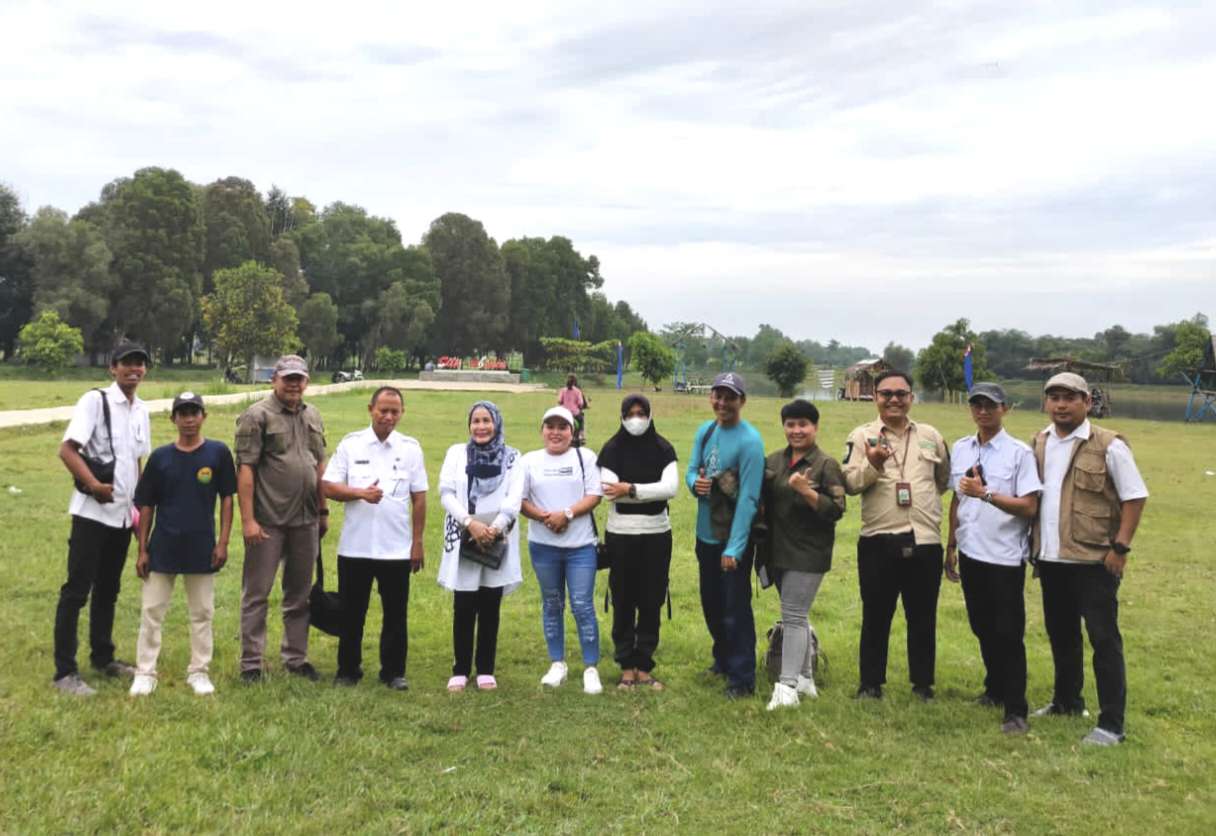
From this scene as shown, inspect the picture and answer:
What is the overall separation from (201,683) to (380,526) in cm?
135

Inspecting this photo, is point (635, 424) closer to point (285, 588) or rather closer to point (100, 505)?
point (285, 588)

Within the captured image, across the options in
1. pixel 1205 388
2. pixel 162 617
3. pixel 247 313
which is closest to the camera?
pixel 162 617

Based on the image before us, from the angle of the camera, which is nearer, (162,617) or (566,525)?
(162,617)

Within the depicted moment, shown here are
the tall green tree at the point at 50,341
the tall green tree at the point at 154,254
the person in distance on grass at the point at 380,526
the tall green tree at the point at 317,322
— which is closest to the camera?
the person in distance on grass at the point at 380,526

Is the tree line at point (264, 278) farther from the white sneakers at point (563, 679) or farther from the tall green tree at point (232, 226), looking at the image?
the white sneakers at point (563, 679)

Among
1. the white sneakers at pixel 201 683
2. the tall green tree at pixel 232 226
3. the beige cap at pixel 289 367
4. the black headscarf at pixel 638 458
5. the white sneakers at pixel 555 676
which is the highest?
the tall green tree at pixel 232 226

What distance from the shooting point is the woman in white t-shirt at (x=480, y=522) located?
5.47 meters

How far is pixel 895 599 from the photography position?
5590 millimetres

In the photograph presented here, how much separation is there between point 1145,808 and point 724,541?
2.53 metres

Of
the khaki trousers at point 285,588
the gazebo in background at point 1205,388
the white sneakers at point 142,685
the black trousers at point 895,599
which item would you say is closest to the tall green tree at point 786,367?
the gazebo in background at point 1205,388

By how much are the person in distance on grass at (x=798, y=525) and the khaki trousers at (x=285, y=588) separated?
9.69 ft

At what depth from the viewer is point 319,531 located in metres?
5.68

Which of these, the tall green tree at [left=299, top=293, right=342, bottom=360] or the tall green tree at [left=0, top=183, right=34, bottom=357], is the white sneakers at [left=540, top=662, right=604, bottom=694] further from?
the tall green tree at [left=299, top=293, right=342, bottom=360]

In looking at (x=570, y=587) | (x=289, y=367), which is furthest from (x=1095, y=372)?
(x=289, y=367)
